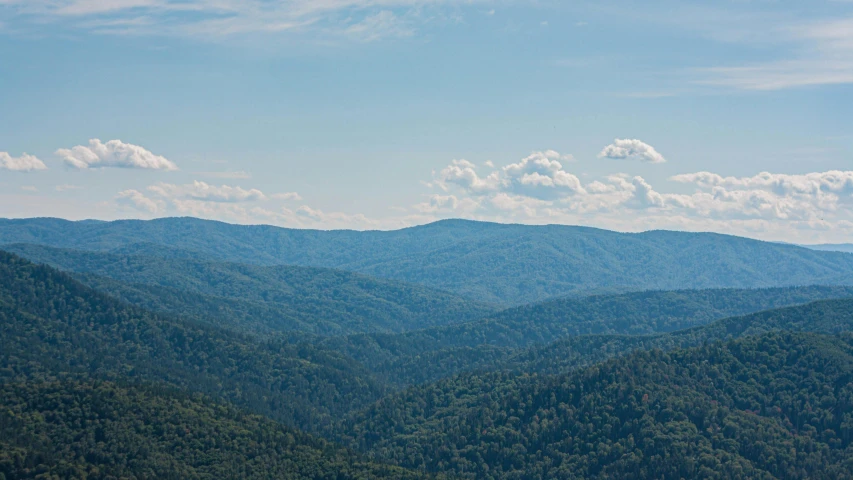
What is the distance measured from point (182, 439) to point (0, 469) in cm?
5031

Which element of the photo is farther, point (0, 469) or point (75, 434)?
point (75, 434)

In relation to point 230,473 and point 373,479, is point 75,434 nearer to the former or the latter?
point 230,473

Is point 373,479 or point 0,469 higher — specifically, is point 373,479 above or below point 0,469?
below

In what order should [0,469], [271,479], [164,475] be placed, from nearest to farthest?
[0,469] → [164,475] → [271,479]

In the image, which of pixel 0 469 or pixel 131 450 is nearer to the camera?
pixel 0 469

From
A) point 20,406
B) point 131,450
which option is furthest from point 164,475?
point 20,406

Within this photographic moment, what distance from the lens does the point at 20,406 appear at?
7451 inches

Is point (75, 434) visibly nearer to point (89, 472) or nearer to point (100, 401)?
point (100, 401)

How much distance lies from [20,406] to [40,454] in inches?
1252

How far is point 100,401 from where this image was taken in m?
197

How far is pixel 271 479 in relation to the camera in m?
197

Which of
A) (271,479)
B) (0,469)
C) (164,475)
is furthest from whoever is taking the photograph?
(271,479)

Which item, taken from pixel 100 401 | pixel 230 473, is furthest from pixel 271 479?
pixel 100 401

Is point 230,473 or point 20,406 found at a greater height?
point 20,406
